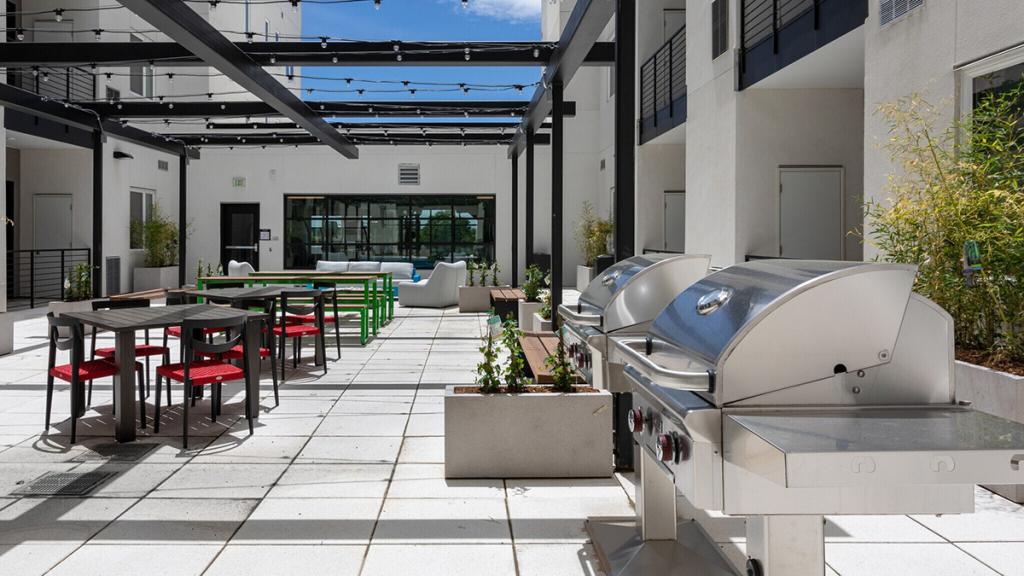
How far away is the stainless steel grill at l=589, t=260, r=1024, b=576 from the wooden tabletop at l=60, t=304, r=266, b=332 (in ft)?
12.2

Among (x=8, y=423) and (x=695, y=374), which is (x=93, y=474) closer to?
(x=8, y=423)

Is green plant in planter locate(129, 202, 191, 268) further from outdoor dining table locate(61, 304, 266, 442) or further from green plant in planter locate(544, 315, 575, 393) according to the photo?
green plant in planter locate(544, 315, 575, 393)

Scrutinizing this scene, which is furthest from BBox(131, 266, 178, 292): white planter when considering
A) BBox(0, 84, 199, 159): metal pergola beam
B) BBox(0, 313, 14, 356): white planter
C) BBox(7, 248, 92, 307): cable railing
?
BBox(0, 313, 14, 356): white planter

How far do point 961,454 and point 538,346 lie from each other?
4.53m

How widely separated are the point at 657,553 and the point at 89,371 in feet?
12.8

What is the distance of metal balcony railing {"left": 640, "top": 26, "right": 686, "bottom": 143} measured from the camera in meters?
11.4

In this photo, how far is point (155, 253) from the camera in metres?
17.0

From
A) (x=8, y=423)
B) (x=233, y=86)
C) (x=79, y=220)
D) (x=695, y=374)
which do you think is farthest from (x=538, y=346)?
(x=233, y=86)

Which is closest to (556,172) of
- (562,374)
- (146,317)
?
(146,317)

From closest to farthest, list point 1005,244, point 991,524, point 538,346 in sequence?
point 991,524 → point 1005,244 → point 538,346

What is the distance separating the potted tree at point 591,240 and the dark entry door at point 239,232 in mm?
7969

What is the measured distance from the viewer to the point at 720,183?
902 centimetres

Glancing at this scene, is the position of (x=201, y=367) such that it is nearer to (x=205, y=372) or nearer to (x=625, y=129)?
(x=205, y=372)

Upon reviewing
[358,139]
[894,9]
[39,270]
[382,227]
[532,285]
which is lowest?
[532,285]
